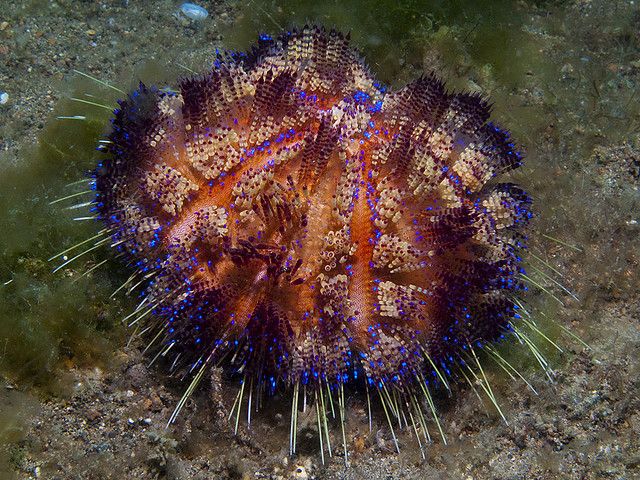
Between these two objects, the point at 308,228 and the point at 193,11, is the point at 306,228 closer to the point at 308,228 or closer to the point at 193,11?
the point at 308,228

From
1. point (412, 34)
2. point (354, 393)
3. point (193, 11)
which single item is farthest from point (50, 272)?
point (412, 34)

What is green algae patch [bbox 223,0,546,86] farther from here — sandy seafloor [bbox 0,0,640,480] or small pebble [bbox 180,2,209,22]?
small pebble [bbox 180,2,209,22]

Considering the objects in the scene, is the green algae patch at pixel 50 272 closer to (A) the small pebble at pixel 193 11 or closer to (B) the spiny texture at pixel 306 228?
(B) the spiny texture at pixel 306 228

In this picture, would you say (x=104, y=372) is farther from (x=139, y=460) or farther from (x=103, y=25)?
(x=103, y=25)

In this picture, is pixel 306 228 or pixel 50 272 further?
pixel 50 272

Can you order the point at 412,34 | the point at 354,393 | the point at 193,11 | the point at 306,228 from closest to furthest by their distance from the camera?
the point at 306,228, the point at 354,393, the point at 412,34, the point at 193,11

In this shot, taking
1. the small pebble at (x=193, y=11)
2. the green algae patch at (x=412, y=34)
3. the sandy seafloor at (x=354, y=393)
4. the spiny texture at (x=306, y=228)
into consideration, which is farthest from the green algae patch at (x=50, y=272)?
the green algae patch at (x=412, y=34)

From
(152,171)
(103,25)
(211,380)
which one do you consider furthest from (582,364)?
(103,25)
